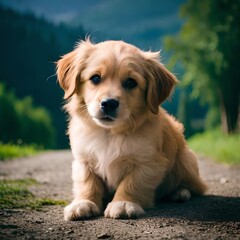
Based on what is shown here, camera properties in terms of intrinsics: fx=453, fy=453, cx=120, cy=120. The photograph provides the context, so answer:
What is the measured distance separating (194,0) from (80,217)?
18438mm

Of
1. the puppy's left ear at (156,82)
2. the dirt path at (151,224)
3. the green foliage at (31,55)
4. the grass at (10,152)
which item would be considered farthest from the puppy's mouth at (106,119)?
the green foliage at (31,55)

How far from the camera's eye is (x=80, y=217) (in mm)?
3854

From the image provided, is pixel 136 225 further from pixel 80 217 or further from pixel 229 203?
pixel 229 203

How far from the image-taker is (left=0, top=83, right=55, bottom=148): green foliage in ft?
94.0

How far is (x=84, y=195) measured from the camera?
13.9ft

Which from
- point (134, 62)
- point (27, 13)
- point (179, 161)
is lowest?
point (179, 161)

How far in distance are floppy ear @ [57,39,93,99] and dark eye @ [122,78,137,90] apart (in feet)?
1.75

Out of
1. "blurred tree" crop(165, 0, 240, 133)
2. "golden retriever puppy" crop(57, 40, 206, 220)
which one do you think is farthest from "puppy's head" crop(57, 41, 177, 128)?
"blurred tree" crop(165, 0, 240, 133)

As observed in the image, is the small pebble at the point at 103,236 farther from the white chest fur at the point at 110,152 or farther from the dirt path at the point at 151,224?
the white chest fur at the point at 110,152

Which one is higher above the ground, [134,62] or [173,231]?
[134,62]

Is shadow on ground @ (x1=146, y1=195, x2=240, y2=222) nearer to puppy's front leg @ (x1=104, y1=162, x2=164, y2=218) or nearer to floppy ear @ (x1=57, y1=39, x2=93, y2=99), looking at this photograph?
puppy's front leg @ (x1=104, y1=162, x2=164, y2=218)

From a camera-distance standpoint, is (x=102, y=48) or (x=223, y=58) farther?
(x=223, y=58)

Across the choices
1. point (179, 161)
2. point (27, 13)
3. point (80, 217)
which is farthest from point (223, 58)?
point (27, 13)

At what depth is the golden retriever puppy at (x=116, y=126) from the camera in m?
4.05
